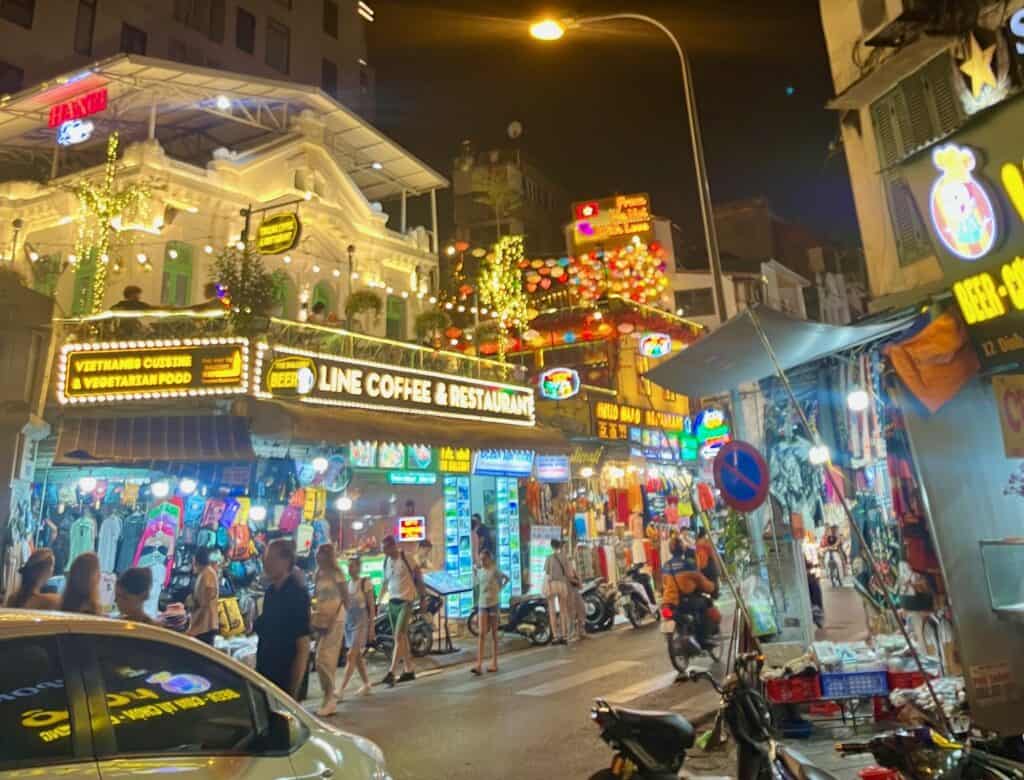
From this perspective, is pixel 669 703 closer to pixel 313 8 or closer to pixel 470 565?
pixel 470 565

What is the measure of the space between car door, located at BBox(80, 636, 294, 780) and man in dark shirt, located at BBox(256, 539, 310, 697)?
3.30 metres

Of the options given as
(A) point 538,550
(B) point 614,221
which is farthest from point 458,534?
(B) point 614,221

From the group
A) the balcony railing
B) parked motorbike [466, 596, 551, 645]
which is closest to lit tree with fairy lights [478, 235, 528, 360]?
the balcony railing

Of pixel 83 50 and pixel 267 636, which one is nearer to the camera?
pixel 267 636

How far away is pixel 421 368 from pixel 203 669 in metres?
13.0

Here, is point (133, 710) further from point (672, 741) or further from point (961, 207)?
point (961, 207)

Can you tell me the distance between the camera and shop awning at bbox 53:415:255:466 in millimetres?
11984

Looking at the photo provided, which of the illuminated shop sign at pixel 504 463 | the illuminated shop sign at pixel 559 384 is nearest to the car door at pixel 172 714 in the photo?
the illuminated shop sign at pixel 504 463

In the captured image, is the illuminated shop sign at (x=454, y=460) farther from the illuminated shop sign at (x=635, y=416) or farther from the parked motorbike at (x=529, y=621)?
the illuminated shop sign at (x=635, y=416)

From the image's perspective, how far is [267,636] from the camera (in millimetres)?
6566

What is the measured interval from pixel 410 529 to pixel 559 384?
567 cm

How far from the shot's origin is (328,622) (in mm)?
9211

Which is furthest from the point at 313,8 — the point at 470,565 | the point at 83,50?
the point at 470,565

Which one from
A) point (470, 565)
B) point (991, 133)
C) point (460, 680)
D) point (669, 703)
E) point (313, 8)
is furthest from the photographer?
point (313, 8)
